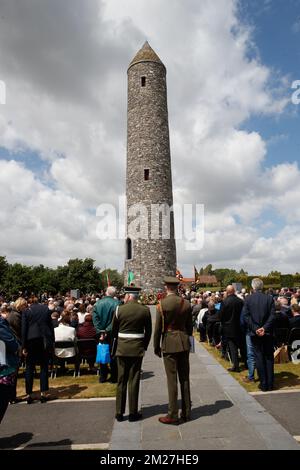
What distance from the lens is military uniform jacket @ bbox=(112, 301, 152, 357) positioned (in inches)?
196

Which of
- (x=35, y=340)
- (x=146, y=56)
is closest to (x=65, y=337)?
(x=35, y=340)

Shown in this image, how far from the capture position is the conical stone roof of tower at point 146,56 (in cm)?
2919

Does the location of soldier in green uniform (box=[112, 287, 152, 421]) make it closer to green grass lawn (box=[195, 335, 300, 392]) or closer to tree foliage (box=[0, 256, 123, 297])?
green grass lawn (box=[195, 335, 300, 392])

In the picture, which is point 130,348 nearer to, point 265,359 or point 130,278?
point 265,359

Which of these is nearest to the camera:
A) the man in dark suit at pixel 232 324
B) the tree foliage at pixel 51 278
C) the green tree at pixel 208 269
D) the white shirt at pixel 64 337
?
the man in dark suit at pixel 232 324

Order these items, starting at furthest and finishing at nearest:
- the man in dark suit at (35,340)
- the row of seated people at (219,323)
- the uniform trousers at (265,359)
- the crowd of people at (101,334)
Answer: the row of seated people at (219,323)
the man in dark suit at (35,340)
the uniform trousers at (265,359)
the crowd of people at (101,334)

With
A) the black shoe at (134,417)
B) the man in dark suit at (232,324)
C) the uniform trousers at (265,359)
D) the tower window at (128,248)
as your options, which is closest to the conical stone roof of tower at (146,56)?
the tower window at (128,248)

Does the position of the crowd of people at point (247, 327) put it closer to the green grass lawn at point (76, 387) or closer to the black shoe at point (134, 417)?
the black shoe at point (134, 417)

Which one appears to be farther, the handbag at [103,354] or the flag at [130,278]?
the flag at [130,278]

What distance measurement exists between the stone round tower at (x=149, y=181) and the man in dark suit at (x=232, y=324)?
19737 millimetres

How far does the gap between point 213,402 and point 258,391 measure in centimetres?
105

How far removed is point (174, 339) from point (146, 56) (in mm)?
29286
